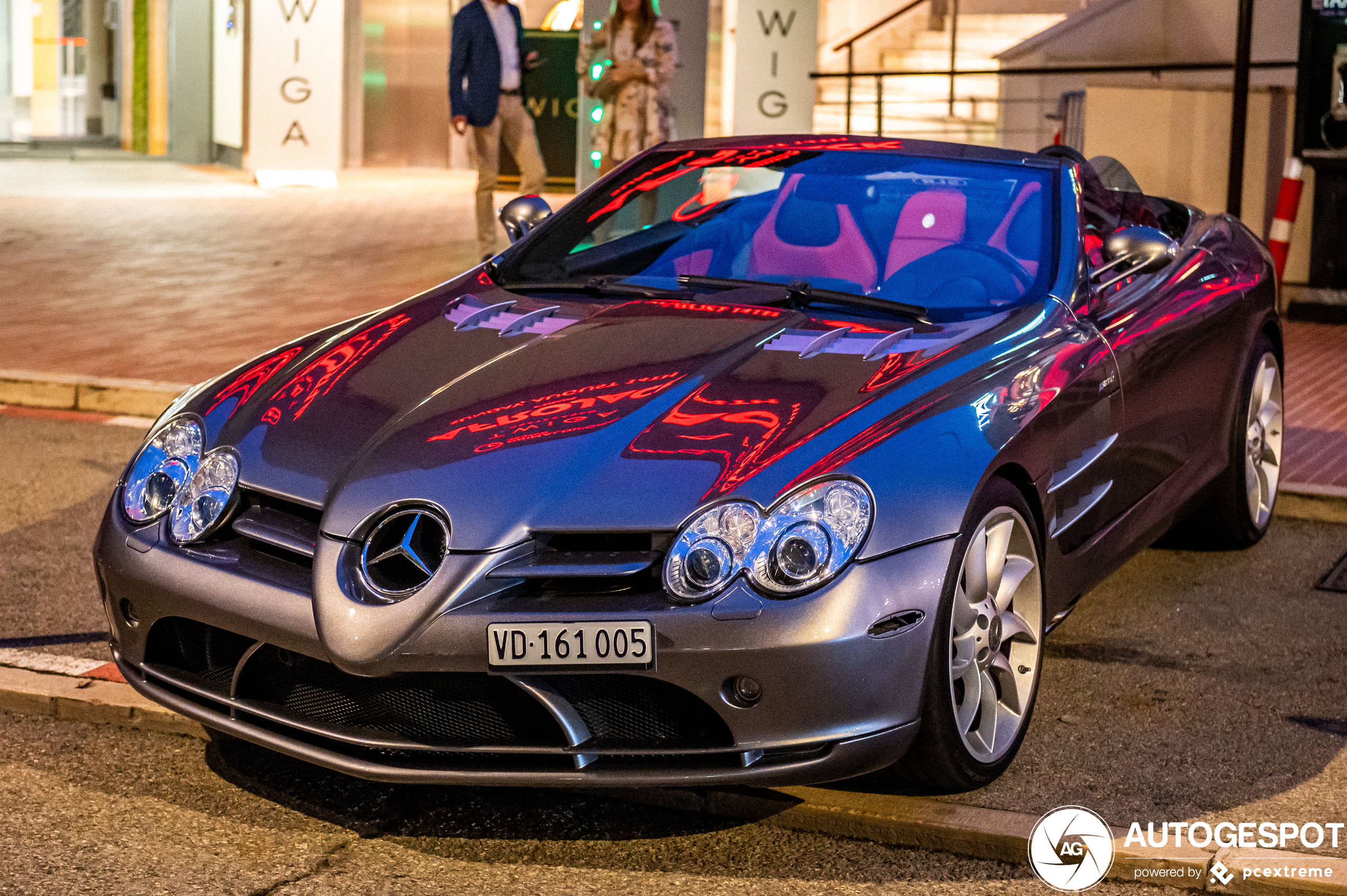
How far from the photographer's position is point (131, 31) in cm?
2516

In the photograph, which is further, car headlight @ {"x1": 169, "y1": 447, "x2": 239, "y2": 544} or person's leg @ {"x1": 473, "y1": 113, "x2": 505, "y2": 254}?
person's leg @ {"x1": 473, "y1": 113, "x2": 505, "y2": 254}

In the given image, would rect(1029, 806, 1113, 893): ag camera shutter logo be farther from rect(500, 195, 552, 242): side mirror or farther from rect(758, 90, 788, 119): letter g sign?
rect(758, 90, 788, 119): letter g sign

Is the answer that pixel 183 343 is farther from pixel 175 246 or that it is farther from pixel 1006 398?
pixel 1006 398

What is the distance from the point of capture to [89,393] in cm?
843

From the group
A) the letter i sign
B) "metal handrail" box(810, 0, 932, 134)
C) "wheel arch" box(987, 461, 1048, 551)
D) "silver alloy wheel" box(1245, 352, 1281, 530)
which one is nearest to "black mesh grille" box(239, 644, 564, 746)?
"wheel arch" box(987, 461, 1048, 551)

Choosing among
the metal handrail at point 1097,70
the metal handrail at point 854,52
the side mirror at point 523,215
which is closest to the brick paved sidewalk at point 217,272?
the metal handrail at point 1097,70

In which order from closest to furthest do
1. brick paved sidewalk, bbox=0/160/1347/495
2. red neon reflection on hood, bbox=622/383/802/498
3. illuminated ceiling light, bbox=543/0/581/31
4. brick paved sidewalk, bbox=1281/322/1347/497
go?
1. red neon reflection on hood, bbox=622/383/802/498
2. brick paved sidewalk, bbox=1281/322/1347/497
3. brick paved sidewalk, bbox=0/160/1347/495
4. illuminated ceiling light, bbox=543/0/581/31

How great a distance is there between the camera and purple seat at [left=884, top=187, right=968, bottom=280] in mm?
4855

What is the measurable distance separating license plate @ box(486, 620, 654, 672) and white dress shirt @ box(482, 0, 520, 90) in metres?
10.4

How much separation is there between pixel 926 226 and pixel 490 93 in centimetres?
879

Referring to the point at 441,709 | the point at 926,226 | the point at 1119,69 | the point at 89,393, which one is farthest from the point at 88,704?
the point at 1119,69

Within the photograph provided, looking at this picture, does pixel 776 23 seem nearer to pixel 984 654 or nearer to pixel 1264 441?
pixel 1264 441

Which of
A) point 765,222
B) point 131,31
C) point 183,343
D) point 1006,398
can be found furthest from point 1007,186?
point 131,31

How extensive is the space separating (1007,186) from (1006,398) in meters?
1.15
